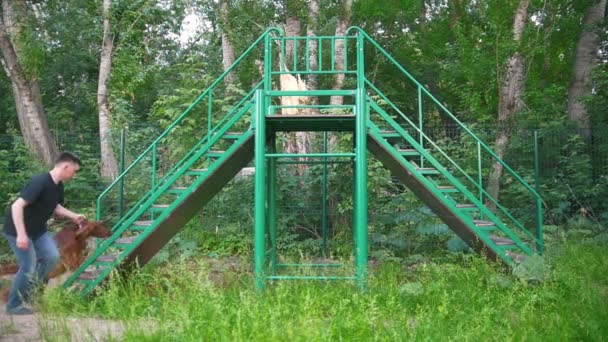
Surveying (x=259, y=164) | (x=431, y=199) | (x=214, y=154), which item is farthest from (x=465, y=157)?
(x=214, y=154)

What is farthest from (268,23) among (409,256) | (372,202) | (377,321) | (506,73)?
(377,321)

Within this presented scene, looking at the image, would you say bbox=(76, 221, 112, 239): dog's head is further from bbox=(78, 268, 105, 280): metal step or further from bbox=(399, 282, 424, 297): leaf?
bbox=(399, 282, 424, 297): leaf

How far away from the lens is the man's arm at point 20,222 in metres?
5.49

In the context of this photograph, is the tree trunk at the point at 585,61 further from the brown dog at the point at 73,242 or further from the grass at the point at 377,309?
the brown dog at the point at 73,242

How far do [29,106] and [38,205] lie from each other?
751 centimetres

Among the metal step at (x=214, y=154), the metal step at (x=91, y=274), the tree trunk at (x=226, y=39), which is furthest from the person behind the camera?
the tree trunk at (x=226, y=39)

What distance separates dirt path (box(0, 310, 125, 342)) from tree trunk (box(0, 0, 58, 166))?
6932 millimetres

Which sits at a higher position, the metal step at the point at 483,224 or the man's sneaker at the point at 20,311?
the metal step at the point at 483,224

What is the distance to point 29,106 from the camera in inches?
485

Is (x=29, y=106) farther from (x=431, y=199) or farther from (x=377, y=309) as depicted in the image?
(x=377, y=309)

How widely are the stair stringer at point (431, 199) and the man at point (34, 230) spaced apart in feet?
12.1

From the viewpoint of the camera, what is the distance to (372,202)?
10.9 meters

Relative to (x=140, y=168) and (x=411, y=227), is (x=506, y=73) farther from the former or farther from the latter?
(x=140, y=168)

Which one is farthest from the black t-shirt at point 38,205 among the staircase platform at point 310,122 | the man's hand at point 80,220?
the staircase platform at point 310,122
